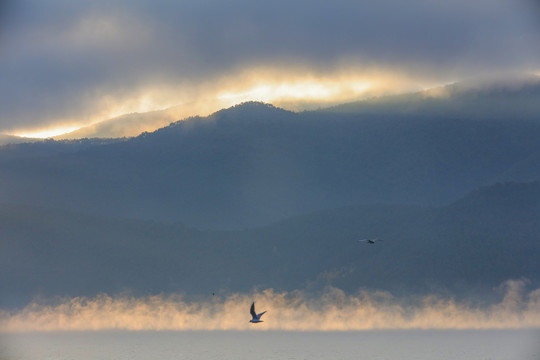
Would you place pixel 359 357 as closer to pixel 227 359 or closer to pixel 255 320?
pixel 227 359

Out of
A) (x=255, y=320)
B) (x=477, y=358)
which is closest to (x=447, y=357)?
(x=477, y=358)

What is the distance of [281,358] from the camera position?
593 ft

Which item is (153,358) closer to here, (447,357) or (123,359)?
(123,359)

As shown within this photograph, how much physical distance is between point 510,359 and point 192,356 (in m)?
64.7

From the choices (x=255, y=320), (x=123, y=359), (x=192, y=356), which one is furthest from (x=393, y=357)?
(x=255, y=320)

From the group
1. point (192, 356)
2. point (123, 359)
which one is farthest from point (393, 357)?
point (123, 359)

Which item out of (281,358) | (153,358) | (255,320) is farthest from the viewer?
(153,358)

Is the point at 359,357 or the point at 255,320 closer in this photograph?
the point at 255,320

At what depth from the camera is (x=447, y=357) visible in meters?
189

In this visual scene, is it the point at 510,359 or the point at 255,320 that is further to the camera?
the point at 510,359

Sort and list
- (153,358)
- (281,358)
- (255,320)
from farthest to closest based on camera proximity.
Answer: (153,358) → (281,358) → (255,320)

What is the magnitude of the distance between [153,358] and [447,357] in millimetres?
58543

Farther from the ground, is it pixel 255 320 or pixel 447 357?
pixel 447 357

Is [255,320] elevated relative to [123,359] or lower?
lower
